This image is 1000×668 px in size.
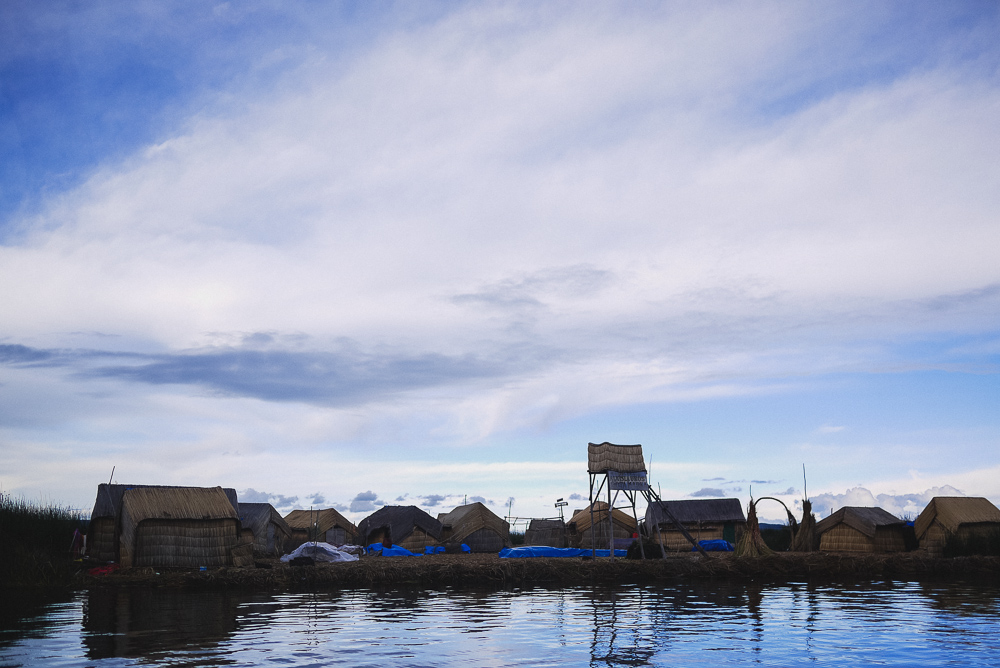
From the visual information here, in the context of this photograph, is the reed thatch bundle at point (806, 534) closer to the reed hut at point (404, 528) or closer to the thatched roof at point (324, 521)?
the reed hut at point (404, 528)

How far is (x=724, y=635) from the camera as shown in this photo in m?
17.2

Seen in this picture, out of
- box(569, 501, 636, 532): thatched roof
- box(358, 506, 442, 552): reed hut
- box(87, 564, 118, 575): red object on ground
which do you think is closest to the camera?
box(87, 564, 118, 575): red object on ground

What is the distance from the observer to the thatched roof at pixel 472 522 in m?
57.1

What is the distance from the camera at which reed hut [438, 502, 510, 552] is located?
56812 millimetres

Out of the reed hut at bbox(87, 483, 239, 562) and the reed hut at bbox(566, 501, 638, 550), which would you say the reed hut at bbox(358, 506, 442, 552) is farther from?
the reed hut at bbox(87, 483, 239, 562)

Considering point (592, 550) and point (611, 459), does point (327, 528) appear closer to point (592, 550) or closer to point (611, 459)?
point (592, 550)

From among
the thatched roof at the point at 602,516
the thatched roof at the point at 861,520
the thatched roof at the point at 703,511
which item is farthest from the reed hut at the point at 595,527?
the thatched roof at the point at 861,520

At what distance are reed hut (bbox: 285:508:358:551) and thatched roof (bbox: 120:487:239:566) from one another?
90.5 ft

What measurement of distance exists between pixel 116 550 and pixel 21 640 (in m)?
19.8

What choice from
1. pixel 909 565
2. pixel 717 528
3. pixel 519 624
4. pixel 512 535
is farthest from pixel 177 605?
pixel 512 535

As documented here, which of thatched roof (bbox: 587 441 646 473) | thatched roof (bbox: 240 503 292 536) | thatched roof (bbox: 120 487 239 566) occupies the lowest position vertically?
thatched roof (bbox: 240 503 292 536)

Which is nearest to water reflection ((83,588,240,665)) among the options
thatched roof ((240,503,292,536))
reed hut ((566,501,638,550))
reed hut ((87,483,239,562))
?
reed hut ((87,483,239,562))

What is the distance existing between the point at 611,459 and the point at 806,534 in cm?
2010

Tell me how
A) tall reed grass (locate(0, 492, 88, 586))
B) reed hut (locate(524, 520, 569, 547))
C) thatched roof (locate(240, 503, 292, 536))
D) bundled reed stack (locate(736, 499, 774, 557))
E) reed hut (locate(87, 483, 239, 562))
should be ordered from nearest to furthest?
tall reed grass (locate(0, 492, 88, 586)) < bundled reed stack (locate(736, 499, 774, 557)) < reed hut (locate(87, 483, 239, 562)) < reed hut (locate(524, 520, 569, 547)) < thatched roof (locate(240, 503, 292, 536))
